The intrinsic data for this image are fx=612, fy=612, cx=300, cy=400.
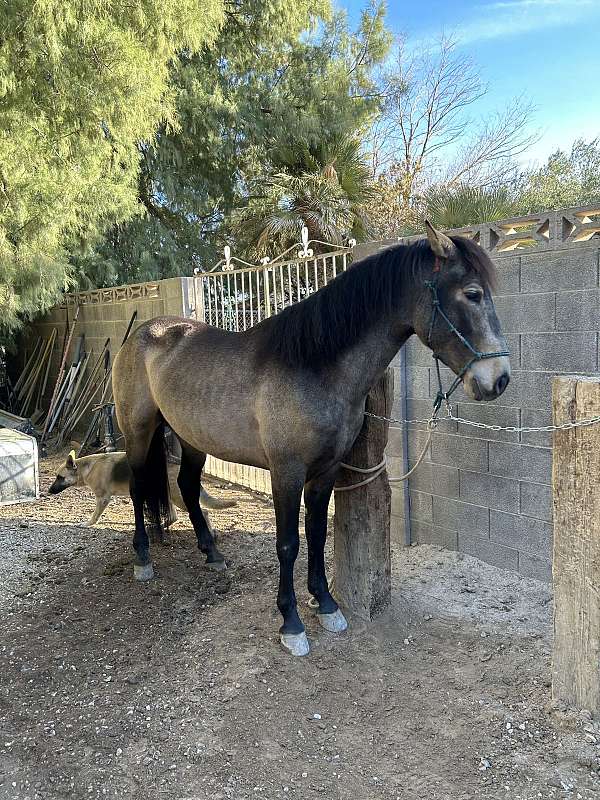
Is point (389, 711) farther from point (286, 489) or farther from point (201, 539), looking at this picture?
point (201, 539)

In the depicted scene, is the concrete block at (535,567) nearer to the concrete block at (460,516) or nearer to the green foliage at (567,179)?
the concrete block at (460,516)

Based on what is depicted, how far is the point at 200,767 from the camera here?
2.24 metres

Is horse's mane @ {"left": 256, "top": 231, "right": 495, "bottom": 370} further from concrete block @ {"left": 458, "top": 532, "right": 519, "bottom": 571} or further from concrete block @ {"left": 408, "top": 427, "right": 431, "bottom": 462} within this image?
concrete block @ {"left": 458, "top": 532, "right": 519, "bottom": 571}

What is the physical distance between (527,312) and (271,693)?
93.2 inches

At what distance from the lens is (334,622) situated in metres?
3.12

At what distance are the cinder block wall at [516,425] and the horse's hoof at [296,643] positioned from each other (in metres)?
1.41

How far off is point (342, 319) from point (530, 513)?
167 centimetres

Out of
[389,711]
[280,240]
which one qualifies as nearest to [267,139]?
[280,240]

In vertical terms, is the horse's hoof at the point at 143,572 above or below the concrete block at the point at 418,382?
below

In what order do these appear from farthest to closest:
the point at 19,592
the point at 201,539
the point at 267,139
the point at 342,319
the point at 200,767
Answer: the point at 267,139
the point at 201,539
the point at 19,592
the point at 342,319
the point at 200,767

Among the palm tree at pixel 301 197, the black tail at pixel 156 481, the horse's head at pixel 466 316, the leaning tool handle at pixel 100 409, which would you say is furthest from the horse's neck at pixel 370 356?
the palm tree at pixel 301 197

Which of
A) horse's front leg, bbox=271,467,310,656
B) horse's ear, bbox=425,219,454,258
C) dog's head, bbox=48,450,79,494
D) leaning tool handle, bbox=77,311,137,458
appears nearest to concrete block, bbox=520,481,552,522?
horse's front leg, bbox=271,467,310,656

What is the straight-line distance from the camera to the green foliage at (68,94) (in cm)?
511

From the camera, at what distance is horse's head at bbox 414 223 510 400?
2404 millimetres
